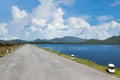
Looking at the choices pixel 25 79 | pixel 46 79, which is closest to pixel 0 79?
pixel 25 79

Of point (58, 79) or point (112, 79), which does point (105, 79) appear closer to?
point (112, 79)

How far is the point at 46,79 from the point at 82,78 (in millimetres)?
2368

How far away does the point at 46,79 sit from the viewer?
51.3 ft

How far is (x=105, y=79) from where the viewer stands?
15766mm

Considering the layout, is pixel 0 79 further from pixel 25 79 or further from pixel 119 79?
pixel 119 79

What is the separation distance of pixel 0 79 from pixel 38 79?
2506 mm

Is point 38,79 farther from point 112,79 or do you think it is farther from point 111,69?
point 111,69

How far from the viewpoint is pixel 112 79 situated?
15.9 meters

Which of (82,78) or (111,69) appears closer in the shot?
(82,78)

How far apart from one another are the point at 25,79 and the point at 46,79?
4.42 feet

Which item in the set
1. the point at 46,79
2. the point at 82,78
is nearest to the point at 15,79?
the point at 46,79

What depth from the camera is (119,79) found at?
16.1 m

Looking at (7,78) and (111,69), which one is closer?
(7,78)

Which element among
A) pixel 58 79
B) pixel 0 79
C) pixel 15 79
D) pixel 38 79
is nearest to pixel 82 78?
pixel 58 79
